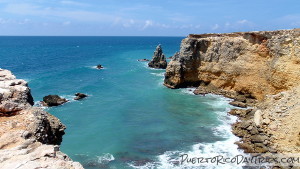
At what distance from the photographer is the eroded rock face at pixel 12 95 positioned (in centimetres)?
1523

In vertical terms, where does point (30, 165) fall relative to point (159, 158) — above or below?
above

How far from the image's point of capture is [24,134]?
1284cm

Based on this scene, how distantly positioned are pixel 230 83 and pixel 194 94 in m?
6.81

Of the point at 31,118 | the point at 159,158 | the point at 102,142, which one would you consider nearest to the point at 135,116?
the point at 102,142

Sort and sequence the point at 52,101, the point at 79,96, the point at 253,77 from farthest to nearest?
1. the point at 79,96
2. the point at 52,101
3. the point at 253,77

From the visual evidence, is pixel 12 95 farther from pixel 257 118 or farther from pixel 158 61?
pixel 158 61

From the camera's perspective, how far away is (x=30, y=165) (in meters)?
9.90

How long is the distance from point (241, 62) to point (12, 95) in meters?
38.7

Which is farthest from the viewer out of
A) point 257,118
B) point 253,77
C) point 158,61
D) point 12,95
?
point 158,61

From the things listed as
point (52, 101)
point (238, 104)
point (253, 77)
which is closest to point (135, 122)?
point (52, 101)

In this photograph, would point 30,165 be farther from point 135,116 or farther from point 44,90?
point 44,90

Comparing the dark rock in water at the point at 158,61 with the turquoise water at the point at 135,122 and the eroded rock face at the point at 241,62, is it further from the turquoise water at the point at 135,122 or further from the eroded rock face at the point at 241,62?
the eroded rock face at the point at 241,62

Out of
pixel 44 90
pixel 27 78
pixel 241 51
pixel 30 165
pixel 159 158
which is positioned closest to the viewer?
pixel 30 165

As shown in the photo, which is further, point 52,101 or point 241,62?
point 241,62
